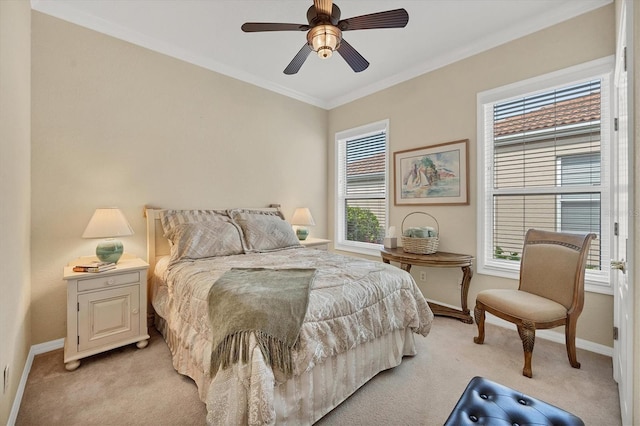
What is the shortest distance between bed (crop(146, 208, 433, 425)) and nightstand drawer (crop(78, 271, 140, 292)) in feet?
0.77

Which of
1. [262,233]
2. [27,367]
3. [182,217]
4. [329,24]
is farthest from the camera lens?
[262,233]

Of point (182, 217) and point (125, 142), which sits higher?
point (125, 142)

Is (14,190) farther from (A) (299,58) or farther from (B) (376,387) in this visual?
(B) (376,387)

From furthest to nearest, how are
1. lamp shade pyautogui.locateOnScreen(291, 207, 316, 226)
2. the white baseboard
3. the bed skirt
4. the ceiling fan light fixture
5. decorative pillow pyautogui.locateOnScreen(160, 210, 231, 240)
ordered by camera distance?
lamp shade pyautogui.locateOnScreen(291, 207, 316, 226) → decorative pillow pyautogui.locateOnScreen(160, 210, 231, 240) → the ceiling fan light fixture → the white baseboard → the bed skirt

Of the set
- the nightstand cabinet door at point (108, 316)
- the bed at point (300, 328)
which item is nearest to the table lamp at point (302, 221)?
the bed at point (300, 328)

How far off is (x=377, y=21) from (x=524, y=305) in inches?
90.9

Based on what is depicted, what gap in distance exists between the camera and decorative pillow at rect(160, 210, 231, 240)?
2793mm

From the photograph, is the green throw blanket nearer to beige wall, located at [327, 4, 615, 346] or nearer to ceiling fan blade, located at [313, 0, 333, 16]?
ceiling fan blade, located at [313, 0, 333, 16]

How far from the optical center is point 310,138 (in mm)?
4535

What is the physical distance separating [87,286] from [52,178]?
1030 millimetres

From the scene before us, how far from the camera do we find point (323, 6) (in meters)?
1.79

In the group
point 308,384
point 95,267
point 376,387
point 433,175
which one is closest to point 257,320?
point 308,384

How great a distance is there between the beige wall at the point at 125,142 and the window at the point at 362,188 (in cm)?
117

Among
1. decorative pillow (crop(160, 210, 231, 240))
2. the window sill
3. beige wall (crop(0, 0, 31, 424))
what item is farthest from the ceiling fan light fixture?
the window sill
